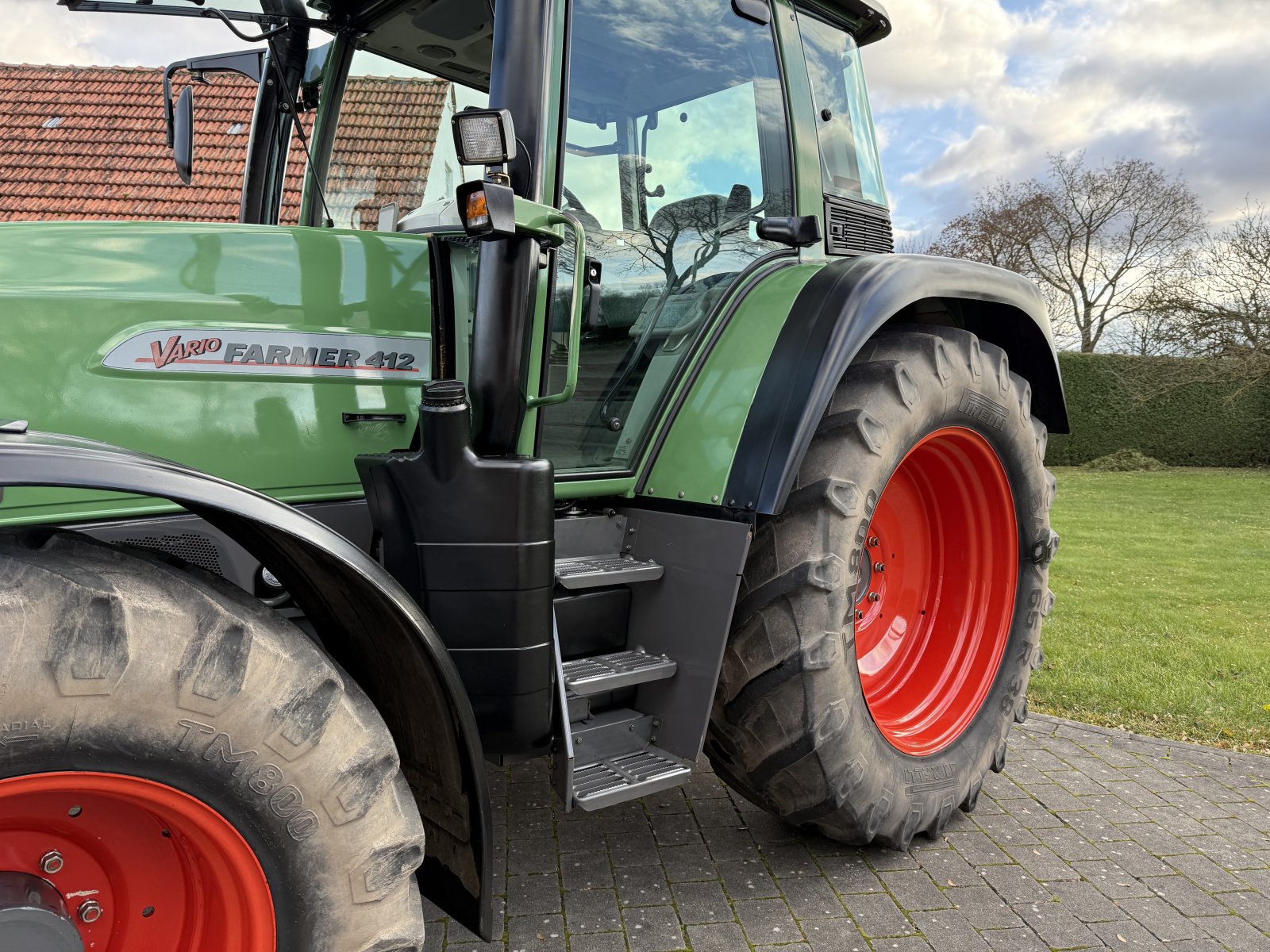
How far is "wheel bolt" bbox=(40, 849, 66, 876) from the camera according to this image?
1.44 metres

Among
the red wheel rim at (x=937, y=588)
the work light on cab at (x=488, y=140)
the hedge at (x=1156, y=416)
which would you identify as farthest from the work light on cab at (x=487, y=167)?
the hedge at (x=1156, y=416)

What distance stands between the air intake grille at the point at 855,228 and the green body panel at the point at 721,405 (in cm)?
37

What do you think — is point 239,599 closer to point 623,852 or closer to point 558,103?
point 558,103

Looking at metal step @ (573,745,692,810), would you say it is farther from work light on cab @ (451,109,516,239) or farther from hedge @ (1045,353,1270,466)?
hedge @ (1045,353,1270,466)

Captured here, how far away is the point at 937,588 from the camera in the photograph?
3.13 meters

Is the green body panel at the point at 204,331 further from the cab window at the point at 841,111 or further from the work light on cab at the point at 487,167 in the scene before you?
the cab window at the point at 841,111

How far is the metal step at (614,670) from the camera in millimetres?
2141

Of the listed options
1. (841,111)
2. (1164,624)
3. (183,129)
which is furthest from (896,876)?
(1164,624)

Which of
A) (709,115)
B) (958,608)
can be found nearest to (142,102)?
(709,115)

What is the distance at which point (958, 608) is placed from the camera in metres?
3.10

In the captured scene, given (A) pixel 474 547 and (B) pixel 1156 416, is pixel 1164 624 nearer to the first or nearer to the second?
(A) pixel 474 547

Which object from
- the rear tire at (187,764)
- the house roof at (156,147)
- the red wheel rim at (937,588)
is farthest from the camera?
the red wheel rim at (937,588)

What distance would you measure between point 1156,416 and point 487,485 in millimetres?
19437

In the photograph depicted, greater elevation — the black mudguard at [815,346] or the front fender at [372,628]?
the black mudguard at [815,346]
